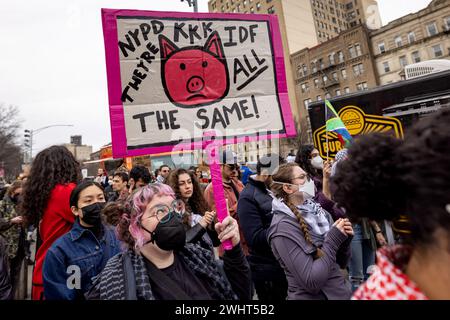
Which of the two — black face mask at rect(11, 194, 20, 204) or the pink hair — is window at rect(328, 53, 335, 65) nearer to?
black face mask at rect(11, 194, 20, 204)

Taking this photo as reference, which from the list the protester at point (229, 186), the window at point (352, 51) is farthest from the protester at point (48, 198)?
the window at point (352, 51)

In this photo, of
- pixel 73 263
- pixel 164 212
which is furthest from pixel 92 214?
pixel 164 212

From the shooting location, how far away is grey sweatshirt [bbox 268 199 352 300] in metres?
2.00

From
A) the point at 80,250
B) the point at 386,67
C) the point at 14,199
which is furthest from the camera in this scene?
the point at 386,67

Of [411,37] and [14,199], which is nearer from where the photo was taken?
[14,199]

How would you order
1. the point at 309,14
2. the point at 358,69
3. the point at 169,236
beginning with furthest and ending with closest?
the point at 309,14 < the point at 358,69 < the point at 169,236

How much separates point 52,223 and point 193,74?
184cm

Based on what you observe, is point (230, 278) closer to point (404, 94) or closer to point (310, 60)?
point (404, 94)

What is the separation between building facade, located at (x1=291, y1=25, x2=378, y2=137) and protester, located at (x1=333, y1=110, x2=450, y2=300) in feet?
122

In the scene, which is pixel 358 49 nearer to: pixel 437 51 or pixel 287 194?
pixel 437 51

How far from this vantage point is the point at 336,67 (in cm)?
3875

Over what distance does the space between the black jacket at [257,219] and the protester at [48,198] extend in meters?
1.63

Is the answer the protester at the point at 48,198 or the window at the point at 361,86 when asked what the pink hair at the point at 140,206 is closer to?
the protester at the point at 48,198

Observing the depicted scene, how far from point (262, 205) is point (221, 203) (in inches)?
41.0
